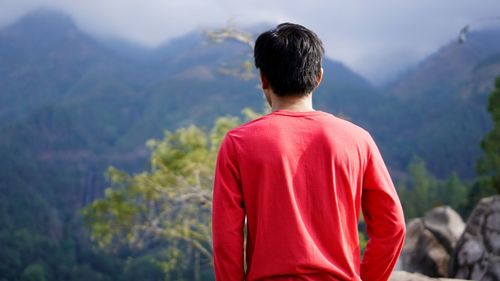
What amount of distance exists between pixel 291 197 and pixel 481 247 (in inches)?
203

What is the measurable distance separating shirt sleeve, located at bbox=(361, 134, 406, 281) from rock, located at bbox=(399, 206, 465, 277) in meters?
6.57

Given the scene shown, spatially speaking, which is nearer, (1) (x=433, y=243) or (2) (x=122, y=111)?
(1) (x=433, y=243)

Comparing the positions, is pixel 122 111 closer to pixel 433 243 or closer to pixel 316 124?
pixel 433 243

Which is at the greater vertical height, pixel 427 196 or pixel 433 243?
pixel 433 243

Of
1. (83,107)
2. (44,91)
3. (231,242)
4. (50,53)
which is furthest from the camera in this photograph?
(50,53)

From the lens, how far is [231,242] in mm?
1587

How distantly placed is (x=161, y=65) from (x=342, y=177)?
137 meters

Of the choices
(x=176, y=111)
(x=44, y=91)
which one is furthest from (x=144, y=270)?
(x=44, y=91)

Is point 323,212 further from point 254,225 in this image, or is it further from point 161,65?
point 161,65

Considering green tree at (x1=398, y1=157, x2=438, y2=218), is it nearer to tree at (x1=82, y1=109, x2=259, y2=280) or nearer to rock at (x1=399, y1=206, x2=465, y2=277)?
tree at (x1=82, y1=109, x2=259, y2=280)

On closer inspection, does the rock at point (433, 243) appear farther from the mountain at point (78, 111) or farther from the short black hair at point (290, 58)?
the short black hair at point (290, 58)

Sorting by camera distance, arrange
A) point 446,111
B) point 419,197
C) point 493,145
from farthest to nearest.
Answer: point 446,111 < point 419,197 < point 493,145

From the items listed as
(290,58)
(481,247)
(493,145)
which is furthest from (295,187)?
(493,145)

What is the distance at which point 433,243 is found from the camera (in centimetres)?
842
